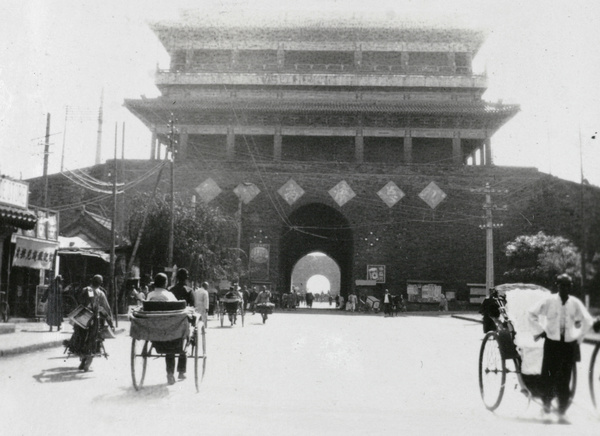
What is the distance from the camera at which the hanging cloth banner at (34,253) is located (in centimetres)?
1669

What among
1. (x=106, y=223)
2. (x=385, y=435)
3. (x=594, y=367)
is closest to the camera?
(x=594, y=367)

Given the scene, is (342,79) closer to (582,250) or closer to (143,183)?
(143,183)

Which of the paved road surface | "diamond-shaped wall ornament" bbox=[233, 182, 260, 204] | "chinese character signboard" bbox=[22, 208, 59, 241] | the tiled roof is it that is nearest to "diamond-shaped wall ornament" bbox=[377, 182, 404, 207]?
the tiled roof

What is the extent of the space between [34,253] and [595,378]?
16.7m

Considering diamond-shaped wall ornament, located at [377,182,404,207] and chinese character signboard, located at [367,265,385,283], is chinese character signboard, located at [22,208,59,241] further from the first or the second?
diamond-shaped wall ornament, located at [377,182,404,207]

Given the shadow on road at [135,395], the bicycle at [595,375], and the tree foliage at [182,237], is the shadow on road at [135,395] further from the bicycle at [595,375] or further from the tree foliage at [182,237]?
the tree foliage at [182,237]

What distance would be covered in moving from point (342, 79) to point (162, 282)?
30763mm

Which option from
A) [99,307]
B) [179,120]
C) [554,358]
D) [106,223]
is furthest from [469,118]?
[554,358]

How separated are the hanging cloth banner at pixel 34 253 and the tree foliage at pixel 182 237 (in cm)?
363

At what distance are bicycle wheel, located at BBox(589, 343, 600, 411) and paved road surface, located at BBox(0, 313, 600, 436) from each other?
4.0 inches

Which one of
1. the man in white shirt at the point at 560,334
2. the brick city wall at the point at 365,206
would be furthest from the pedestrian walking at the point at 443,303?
the man in white shirt at the point at 560,334

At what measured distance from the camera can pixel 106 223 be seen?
76.9 ft

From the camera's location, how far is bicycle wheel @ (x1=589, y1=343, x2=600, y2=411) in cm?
354

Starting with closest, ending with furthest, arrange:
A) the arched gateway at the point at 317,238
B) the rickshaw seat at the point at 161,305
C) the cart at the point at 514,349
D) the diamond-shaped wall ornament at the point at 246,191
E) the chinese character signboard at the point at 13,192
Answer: the cart at the point at 514,349 < the rickshaw seat at the point at 161,305 < the chinese character signboard at the point at 13,192 < the diamond-shaped wall ornament at the point at 246,191 < the arched gateway at the point at 317,238
